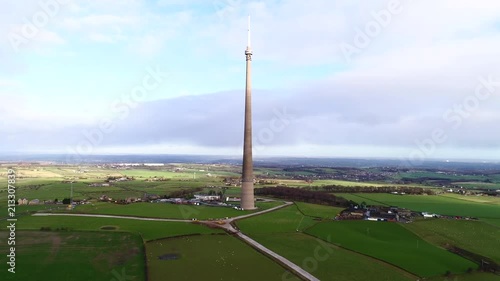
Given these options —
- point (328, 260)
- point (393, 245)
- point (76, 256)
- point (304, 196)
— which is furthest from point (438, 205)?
point (76, 256)

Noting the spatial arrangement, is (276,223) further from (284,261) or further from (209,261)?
(209,261)

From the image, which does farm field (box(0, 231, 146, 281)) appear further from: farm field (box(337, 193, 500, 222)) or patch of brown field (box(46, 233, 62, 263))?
farm field (box(337, 193, 500, 222))

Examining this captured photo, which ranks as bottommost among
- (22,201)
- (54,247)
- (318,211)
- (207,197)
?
(54,247)

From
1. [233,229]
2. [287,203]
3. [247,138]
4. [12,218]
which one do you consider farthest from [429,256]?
[12,218]

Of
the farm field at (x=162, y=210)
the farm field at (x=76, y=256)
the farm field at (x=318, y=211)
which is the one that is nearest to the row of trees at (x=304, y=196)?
the farm field at (x=318, y=211)

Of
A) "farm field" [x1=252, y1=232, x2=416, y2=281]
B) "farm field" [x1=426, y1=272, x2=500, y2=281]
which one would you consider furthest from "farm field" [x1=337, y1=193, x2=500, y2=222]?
"farm field" [x1=252, y1=232, x2=416, y2=281]

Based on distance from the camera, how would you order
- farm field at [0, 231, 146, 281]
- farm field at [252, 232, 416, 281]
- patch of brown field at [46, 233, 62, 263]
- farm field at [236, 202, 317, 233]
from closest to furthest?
farm field at [0, 231, 146, 281]
farm field at [252, 232, 416, 281]
patch of brown field at [46, 233, 62, 263]
farm field at [236, 202, 317, 233]

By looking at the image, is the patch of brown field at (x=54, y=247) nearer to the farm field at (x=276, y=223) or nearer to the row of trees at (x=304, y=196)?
the farm field at (x=276, y=223)
